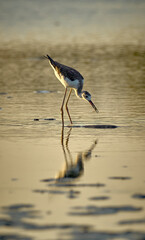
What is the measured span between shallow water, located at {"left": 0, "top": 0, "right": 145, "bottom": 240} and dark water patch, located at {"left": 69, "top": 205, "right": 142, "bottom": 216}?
1cm

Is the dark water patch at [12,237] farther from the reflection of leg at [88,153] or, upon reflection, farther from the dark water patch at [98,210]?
the reflection of leg at [88,153]

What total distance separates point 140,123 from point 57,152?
264 cm

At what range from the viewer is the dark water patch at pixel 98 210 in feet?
19.4

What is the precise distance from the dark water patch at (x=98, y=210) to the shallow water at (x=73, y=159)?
0.01m

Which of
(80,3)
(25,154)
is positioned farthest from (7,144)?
(80,3)

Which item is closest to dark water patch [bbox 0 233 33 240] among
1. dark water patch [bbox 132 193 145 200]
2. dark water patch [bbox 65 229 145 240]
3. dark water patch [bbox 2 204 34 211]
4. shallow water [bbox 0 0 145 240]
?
shallow water [bbox 0 0 145 240]

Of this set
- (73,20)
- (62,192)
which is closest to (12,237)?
(62,192)

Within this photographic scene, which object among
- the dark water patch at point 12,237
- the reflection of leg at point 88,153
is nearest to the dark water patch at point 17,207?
the dark water patch at point 12,237

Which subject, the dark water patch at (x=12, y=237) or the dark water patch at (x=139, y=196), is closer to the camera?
the dark water patch at (x=12, y=237)

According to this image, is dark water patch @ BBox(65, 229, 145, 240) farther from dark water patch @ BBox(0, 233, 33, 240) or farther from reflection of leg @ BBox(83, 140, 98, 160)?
reflection of leg @ BBox(83, 140, 98, 160)

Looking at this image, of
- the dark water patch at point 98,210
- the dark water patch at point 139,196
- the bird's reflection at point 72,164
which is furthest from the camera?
the bird's reflection at point 72,164

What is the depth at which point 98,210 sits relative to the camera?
19.6 ft

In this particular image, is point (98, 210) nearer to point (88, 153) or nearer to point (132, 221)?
point (132, 221)

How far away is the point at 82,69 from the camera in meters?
19.2
